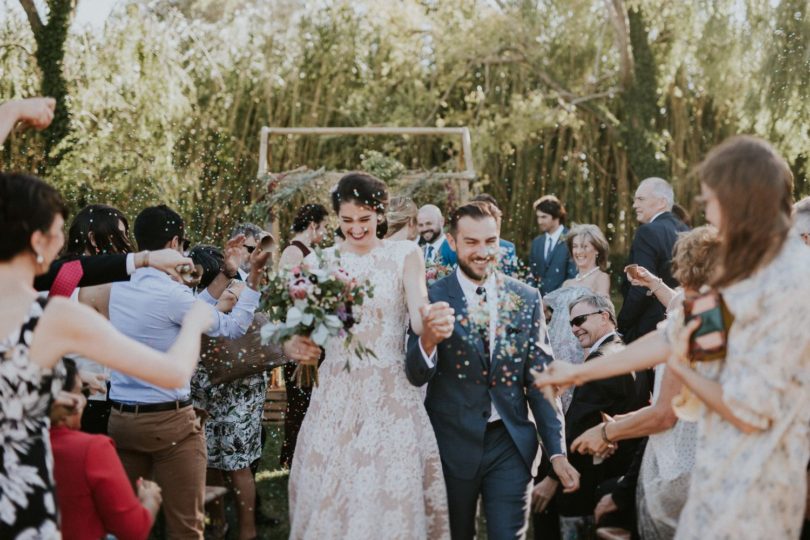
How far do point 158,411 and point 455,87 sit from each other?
13.1m

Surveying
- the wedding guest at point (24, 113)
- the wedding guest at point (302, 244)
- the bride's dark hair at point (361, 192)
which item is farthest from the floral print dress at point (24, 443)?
the wedding guest at point (302, 244)

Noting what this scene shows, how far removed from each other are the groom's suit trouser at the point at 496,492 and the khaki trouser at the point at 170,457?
1.26 metres

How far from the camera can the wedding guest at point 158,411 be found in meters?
4.63

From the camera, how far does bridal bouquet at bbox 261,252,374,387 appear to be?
4.21 metres

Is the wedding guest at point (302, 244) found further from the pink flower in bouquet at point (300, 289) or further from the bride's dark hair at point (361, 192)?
the pink flower in bouquet at point (300, 289)

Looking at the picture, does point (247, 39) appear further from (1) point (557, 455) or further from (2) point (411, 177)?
(1) point (557, 455)

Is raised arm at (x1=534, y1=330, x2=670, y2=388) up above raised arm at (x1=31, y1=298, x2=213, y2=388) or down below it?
below

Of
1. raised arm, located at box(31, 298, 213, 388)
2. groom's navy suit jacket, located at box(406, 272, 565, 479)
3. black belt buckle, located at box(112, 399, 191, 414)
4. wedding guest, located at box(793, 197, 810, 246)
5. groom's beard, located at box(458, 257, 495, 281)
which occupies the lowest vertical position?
black belt buckle, located at box(112, 399, 191, 414)

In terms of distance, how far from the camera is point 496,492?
4387mm

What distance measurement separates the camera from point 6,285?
2.93m

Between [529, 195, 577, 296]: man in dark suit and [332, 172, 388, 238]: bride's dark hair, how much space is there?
3895 mm

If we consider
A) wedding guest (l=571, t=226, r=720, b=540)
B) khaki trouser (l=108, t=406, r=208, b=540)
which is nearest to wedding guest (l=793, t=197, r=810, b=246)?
wedding guest (l=571, t=226, r=720, b=540)

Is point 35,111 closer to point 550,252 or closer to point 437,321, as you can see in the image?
point 437,321

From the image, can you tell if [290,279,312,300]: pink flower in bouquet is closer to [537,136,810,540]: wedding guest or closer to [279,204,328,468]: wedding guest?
[537,136,810,540]: wedding guest
